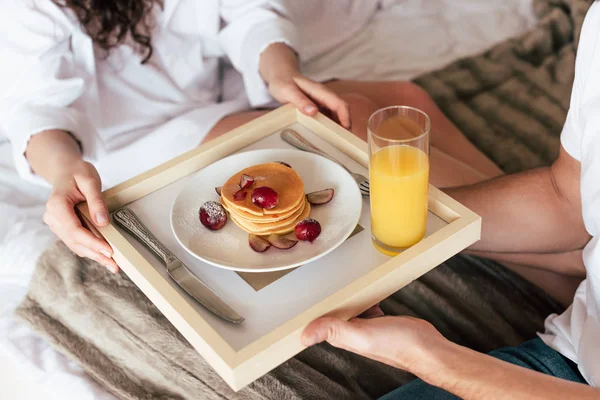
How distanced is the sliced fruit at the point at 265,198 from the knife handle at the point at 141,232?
14 centimetres

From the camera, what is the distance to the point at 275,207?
0.93 m

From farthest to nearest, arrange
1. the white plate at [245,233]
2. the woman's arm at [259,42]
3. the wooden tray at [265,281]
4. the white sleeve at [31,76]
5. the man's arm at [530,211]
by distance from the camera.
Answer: the woman's arm at [259,42] → the white sleeve at [31,76] → the man's arm at [530,211] → the white plate at [245,233] → the wooden tray at [265,281]

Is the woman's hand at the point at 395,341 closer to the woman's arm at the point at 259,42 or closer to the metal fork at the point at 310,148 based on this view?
the metal fork at the point at 310,148

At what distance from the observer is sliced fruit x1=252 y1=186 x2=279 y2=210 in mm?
924

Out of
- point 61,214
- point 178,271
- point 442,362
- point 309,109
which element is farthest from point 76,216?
point 442,362

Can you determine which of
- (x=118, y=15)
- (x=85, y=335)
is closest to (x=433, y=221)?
(x=85, y=335)

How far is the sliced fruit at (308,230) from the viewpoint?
0.92m

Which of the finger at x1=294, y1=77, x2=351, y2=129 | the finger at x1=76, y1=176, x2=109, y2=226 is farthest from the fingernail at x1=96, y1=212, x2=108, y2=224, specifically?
the finger at x1=294, y1=77, x2=351, y2=129

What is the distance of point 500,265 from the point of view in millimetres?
1343

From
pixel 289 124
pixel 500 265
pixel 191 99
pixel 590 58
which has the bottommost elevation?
pixel 500 265

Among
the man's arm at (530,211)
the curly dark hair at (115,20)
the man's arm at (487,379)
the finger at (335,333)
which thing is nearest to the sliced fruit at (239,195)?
the finger at (335,333)

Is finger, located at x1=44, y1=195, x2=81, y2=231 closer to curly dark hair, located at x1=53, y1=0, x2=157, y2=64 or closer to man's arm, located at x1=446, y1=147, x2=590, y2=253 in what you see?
curly dark hair, located at x1=53, y1=0, x2=157, y2=64

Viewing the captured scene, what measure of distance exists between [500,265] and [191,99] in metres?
0.81

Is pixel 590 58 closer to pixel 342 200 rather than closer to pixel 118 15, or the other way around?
pixel 342 200
